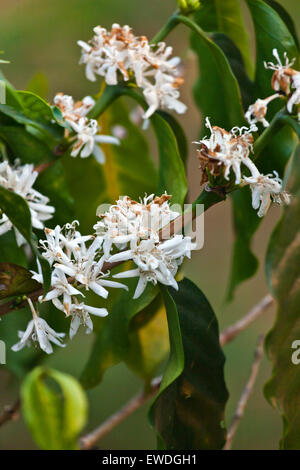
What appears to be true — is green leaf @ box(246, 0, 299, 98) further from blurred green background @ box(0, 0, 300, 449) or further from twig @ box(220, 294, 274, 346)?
blurred green background @ box(0, 0, 300, 449)

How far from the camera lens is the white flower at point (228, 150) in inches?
17.5

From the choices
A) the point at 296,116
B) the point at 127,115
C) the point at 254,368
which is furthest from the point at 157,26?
the point at 296,116

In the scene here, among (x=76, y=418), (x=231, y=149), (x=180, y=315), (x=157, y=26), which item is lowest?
(x=157, y=26)

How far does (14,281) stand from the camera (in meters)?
0.45

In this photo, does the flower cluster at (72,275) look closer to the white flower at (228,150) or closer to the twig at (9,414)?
the white flower at (228,150)

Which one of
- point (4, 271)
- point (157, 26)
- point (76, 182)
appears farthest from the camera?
point (157, 26)

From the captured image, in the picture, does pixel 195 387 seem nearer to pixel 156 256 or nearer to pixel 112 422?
pixel 156 256

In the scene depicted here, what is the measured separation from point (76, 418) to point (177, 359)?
0.41 feet

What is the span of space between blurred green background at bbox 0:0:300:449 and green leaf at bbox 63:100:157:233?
2.95ft

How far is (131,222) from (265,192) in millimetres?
102

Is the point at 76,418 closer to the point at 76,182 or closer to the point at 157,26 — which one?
the point at 76,182

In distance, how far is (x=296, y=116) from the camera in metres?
0.47

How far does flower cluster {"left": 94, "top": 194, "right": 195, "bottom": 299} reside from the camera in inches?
17.6

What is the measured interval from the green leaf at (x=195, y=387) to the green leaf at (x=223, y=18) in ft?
1.03
